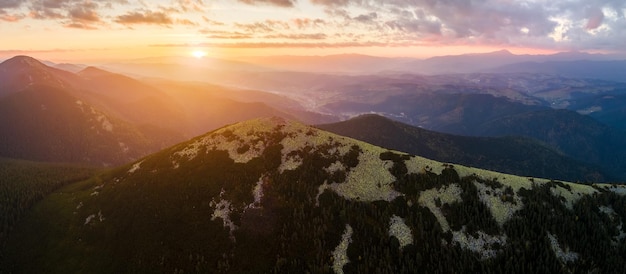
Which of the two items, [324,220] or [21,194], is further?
[21,194]

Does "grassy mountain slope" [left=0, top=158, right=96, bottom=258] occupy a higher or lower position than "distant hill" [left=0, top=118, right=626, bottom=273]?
lower

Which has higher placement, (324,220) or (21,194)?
(324,220)

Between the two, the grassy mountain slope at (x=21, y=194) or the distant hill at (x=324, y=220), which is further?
the grassy mountain slope at (x=21, y=194)

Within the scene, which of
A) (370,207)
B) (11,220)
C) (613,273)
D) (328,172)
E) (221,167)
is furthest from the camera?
(11,220)

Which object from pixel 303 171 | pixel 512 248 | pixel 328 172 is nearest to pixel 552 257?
pixel 512 248

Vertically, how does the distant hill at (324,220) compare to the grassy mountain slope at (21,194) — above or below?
above

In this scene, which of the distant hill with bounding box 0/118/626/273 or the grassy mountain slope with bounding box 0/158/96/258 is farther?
the grassy mountain slope with bounding box 0/158/96/258

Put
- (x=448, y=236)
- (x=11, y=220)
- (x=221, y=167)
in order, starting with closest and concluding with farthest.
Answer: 1. (x=448, y=236)
2. (x=221, y=167)
3. (x=11, y=220)

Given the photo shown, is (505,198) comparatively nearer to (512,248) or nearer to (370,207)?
(512,248)
